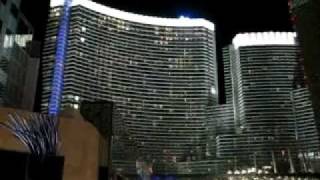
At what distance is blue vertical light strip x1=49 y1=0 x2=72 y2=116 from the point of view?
10869 cm

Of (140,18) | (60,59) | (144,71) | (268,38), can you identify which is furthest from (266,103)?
(60,59)

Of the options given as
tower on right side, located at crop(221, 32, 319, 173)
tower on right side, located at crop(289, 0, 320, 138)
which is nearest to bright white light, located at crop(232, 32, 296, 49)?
tower on right side, located at crop(221, 32, 319, 173)

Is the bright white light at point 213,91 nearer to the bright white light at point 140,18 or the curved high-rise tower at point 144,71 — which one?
the curved high-rise tower at point 144,71

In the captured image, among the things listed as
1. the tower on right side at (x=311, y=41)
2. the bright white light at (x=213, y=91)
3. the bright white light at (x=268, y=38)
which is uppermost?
the bright white light at (x=268, y=38)

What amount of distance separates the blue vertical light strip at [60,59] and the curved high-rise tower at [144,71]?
0.98 metres

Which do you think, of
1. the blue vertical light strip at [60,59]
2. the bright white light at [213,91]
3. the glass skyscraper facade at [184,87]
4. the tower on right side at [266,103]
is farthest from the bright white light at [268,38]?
the blue vertical light strip at [60,59]

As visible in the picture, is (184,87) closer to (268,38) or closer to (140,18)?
(140,18)

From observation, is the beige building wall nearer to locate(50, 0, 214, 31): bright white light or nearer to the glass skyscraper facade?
the glass skyscraper facade

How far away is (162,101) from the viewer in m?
142

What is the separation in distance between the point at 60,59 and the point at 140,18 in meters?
31.6

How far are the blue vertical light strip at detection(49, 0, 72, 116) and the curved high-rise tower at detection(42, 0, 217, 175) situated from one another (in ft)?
3.23

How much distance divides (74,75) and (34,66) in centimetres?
5302

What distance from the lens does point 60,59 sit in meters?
117

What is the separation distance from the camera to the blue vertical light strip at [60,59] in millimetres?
108688
